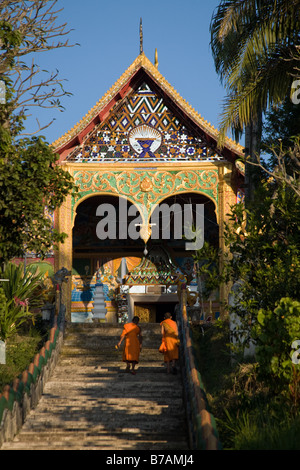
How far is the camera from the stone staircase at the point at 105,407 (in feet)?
28.2

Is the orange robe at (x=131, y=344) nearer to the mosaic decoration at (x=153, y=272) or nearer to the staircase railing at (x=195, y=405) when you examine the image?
the staircase railing at (x=195, y=405)

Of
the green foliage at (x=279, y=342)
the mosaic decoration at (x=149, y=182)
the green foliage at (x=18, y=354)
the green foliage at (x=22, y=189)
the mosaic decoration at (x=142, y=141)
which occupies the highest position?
the mosaic decoration at (x=142, y=141)

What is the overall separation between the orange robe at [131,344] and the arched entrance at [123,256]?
23.6ft

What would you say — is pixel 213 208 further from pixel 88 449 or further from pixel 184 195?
pixel 88 449

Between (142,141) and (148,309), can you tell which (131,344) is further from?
(148,309)

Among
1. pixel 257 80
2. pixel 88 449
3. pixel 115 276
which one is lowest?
pixel 88 449

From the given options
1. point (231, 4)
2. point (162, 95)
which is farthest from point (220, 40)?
point (162, 95)

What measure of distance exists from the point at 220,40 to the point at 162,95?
536 cm

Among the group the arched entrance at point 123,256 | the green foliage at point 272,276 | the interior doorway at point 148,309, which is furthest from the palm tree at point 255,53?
the interior doorway at point 148,309

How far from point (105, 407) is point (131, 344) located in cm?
181

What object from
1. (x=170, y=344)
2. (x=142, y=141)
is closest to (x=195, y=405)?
(x=170, y=344)

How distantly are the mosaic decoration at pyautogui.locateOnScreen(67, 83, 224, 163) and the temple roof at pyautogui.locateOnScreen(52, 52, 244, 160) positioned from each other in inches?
8.7

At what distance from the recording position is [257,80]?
12.4 metres

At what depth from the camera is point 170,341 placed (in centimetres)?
1152
